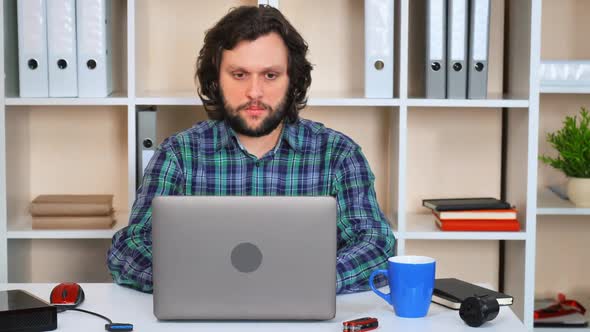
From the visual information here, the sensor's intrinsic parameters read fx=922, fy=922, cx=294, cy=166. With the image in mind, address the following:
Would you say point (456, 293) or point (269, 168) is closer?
point (456, 293)

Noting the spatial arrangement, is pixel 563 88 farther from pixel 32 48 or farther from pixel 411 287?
pixel 32 48

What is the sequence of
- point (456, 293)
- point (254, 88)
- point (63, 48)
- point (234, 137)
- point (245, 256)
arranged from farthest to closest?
point (63, 48), point (234, 137), point (254, 88), point (456, 293), point (245, 256)

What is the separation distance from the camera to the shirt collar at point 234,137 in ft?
8.02

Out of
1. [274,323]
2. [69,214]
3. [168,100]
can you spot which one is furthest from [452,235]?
[274,323]

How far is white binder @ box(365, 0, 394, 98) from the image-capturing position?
8.78 feet

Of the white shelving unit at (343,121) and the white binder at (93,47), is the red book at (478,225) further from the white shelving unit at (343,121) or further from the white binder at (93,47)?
the white binder at (93,47)

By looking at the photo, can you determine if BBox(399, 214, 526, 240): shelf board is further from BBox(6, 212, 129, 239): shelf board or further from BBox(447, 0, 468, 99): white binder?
BBox(6, 212, 129, 239): shelf board

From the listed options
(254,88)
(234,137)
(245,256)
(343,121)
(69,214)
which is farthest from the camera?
(343,121)

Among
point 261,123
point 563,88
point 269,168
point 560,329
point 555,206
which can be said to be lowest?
point 560,329

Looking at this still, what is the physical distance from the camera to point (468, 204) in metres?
2.80

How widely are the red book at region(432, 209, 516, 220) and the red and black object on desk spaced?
1.22m

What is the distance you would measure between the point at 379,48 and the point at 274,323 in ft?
4.22

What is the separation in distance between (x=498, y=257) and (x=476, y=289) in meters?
1.37

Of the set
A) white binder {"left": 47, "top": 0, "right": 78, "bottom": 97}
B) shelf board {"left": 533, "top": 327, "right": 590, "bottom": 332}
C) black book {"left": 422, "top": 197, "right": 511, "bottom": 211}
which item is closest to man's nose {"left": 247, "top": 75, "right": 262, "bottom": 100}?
white binder {"left": 47, "top": 0, "right": 78, "bottom": 97}
